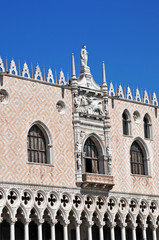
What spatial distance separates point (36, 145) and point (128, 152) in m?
6.53

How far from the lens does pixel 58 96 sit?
3447 cm

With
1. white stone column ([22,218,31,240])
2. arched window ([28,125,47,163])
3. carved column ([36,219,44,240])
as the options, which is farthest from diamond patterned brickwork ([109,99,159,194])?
white stone column ([22,218,31,240])

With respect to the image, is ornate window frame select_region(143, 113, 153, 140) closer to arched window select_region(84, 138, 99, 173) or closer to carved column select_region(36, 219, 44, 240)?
arched window select_region(84, 138, 99, 173)

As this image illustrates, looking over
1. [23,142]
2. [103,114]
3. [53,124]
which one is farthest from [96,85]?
[23,142]

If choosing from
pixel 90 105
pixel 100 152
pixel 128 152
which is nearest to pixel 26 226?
pixel 100 152

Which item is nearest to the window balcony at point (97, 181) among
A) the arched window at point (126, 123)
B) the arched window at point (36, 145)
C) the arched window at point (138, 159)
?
the arched window at point (36, 145)

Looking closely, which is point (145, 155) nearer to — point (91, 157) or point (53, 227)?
point (91, 157)

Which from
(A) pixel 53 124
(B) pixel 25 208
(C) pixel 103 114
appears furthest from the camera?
(C) pixel 103 114

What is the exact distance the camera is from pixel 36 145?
108 ft

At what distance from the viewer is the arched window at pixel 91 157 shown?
35.4 metres

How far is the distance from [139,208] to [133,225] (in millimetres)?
1150

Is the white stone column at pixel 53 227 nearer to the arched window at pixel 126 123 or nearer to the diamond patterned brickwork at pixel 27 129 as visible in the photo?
the diamond patterned brickwork at pixel 27 129

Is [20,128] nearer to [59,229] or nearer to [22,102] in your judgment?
[22,102]

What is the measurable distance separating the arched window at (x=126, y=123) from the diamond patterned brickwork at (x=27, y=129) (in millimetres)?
4382
